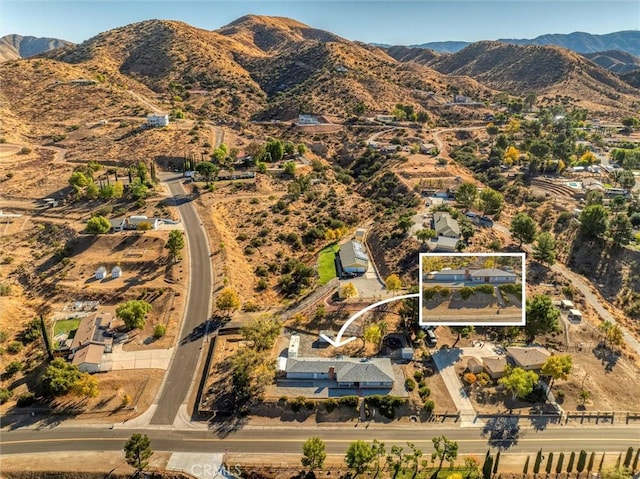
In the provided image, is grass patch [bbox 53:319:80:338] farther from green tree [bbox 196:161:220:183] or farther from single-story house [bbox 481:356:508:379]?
single-story house [bbox 481:356:508:379]

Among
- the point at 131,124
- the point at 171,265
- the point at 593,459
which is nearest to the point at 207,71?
the point at 131,124

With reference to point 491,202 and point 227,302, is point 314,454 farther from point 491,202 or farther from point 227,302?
point 491,202

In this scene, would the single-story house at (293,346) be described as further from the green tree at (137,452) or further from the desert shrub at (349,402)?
the green tree at (137,452)

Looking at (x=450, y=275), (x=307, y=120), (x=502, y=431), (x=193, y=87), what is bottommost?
(x=502, y=431)

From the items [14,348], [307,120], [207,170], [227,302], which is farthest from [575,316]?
[307,120]

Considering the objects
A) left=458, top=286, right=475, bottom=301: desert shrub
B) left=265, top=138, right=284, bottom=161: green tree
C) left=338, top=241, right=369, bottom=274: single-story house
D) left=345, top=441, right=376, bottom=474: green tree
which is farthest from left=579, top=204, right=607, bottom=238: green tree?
left=265, top=138, right=284, bottom=161: green tree

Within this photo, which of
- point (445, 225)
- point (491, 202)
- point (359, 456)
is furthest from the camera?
point (491, 202)
